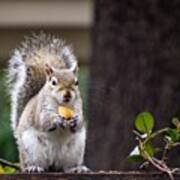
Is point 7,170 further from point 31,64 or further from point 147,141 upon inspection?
point 31,64

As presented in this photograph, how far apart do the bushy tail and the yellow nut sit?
16.2 inches

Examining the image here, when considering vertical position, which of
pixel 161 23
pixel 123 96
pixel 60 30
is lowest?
pixel 60 30

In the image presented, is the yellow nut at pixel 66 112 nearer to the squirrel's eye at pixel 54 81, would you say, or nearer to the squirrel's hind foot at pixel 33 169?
the squirrel's eye at pixel 54 81

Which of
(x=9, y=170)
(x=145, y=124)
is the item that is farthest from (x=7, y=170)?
(x=145, y=124)

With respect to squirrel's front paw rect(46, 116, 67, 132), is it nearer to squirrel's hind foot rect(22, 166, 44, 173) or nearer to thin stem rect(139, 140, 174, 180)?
squirrel's hind foot rect(22, 166, 44, 173)

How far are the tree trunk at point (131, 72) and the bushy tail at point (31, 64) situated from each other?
1776 mm

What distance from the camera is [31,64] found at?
169 inches

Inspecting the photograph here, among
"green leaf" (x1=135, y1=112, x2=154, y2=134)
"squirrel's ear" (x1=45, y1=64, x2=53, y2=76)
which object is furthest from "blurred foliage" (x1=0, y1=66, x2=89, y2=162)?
"green leaf" (x1=135, y1=112, x2=154, y2=134)

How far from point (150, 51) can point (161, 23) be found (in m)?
0.17

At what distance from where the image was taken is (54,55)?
423cm

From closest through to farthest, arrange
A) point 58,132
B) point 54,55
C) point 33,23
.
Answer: point 58,132
point 54,55
point 33,23

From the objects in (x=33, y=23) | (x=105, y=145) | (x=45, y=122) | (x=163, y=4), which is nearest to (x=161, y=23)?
(x=163, y=4)

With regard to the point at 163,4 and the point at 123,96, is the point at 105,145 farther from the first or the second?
the point at 163,4

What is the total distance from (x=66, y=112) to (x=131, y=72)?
2.70 m
